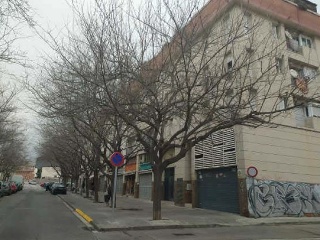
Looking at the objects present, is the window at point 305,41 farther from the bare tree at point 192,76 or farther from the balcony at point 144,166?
the balcony at point 144,166

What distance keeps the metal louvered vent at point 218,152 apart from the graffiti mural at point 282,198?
6.85 ft

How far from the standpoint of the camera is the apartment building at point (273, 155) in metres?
19.5

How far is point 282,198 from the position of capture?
20516 millimetres

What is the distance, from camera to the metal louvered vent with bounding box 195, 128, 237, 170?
20844mm

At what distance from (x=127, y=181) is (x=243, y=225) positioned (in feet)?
84.1

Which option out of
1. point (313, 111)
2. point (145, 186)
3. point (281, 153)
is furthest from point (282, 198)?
point (145, 186)

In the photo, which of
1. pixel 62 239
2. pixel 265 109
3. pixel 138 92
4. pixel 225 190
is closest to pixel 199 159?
pixel 225 190

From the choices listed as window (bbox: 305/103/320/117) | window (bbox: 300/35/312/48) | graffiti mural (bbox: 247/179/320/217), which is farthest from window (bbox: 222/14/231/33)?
window (bbox: 300/35/312/48)

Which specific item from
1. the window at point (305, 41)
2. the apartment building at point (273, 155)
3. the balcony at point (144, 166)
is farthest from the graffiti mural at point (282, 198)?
the balcony at point (144, 166)

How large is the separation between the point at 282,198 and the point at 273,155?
8.17 feet

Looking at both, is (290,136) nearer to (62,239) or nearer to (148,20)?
(148,20)

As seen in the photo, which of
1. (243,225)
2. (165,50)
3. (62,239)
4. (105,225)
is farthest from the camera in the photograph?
(243,225)

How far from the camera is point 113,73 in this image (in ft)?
46.0

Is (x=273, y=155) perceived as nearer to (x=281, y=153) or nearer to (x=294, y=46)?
(x=281, y=153)
